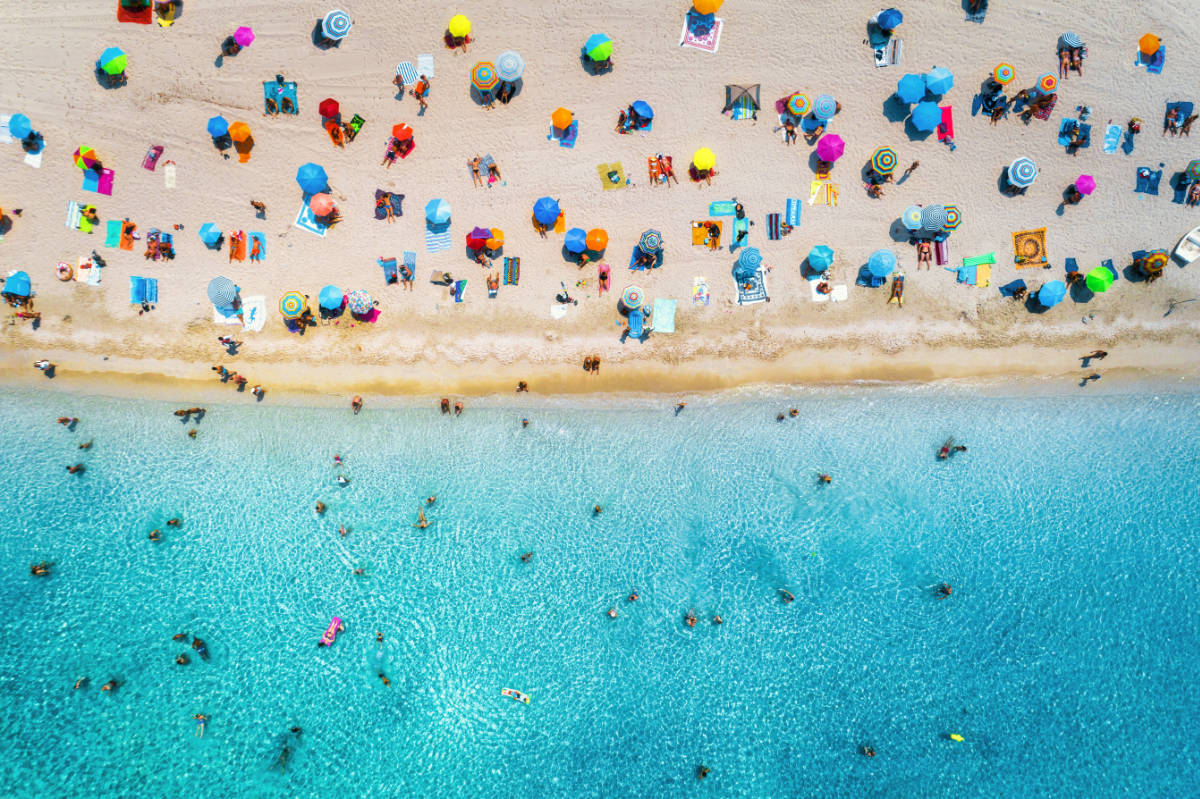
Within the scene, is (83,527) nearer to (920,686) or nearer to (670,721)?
(670,721)

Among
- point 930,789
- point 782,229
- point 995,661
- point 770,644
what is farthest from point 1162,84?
point 930,789

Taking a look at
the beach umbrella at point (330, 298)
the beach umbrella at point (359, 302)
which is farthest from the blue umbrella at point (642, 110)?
the beach umbrella at point (330, 298)

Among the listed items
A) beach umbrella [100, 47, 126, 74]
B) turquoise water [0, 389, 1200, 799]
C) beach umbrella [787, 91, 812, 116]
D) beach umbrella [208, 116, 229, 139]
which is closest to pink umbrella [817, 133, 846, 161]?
beach umbrella [787, 91, 812, 116]

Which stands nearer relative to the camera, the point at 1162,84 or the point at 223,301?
the point at 223,301

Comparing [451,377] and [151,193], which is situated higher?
[151,193]

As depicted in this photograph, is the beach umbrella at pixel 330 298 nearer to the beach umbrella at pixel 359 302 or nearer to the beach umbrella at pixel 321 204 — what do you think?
the beach umbrella at pixel 359 302
